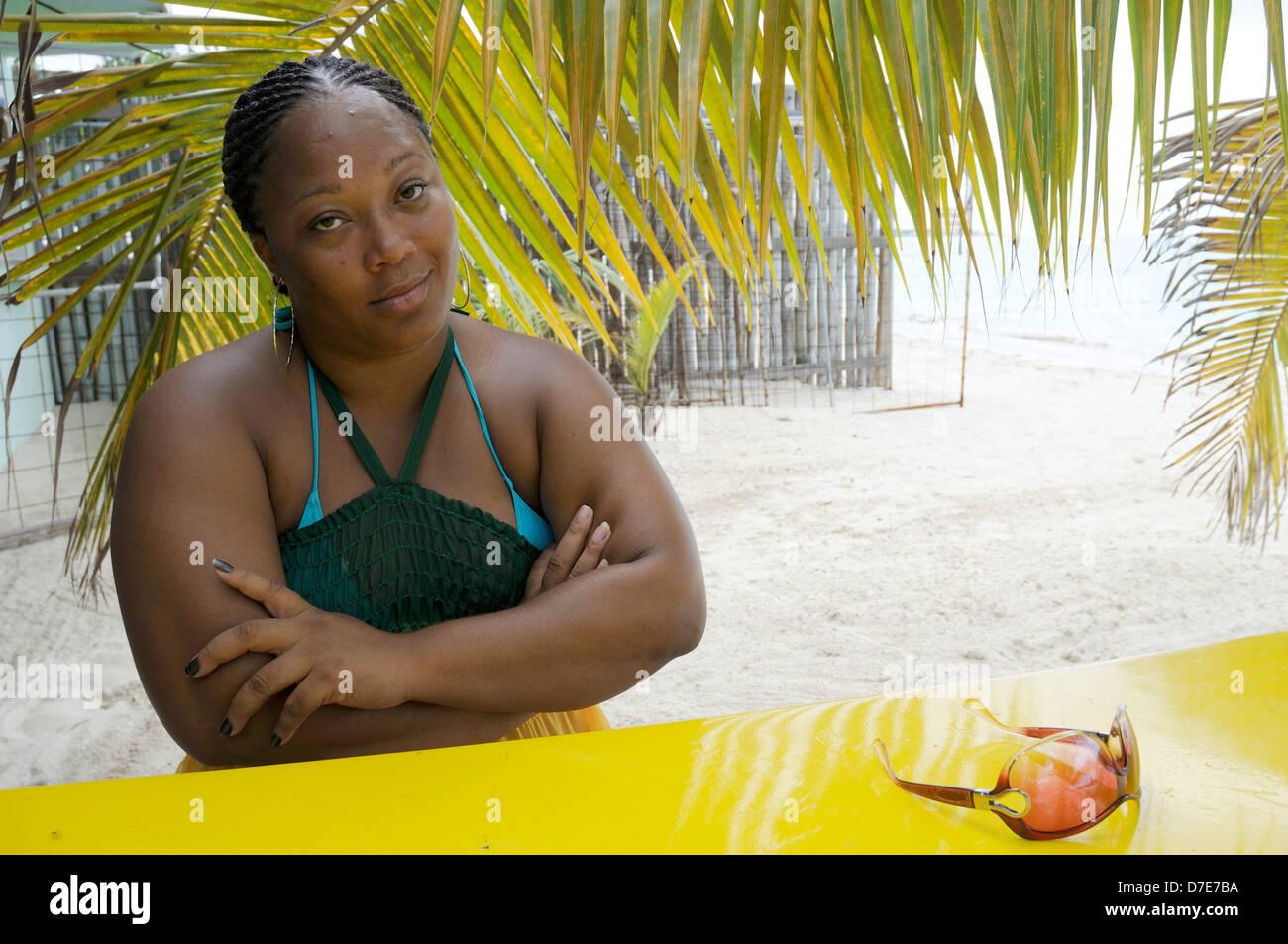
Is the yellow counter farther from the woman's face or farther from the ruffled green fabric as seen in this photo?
the woman's face

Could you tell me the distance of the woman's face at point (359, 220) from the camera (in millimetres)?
1239

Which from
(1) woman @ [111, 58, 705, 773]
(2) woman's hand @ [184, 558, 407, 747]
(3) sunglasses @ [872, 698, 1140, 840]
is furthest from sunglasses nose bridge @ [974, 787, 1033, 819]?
(2) woman's hand @ [184, 558, 407, 747]

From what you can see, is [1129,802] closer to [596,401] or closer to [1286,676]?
[1286,676]

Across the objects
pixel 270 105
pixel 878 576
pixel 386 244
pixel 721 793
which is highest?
pixel 270 105

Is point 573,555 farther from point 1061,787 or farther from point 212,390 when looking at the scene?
point 1061,787

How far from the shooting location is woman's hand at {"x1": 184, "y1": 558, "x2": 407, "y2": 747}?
1.17 m

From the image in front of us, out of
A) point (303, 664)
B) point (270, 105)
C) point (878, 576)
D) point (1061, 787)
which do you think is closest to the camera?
point (1061, 787)

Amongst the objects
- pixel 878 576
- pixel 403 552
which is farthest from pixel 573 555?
pixel 878 576

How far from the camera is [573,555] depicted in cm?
137

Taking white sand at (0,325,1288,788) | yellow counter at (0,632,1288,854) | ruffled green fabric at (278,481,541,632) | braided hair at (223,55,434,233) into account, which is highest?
braided hair at (223,55,434,233)

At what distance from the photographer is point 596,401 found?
1438 mm

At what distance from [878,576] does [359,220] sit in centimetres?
438

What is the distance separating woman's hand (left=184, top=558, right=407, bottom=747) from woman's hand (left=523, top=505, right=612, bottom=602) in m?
0.22

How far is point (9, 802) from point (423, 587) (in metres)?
0.54
